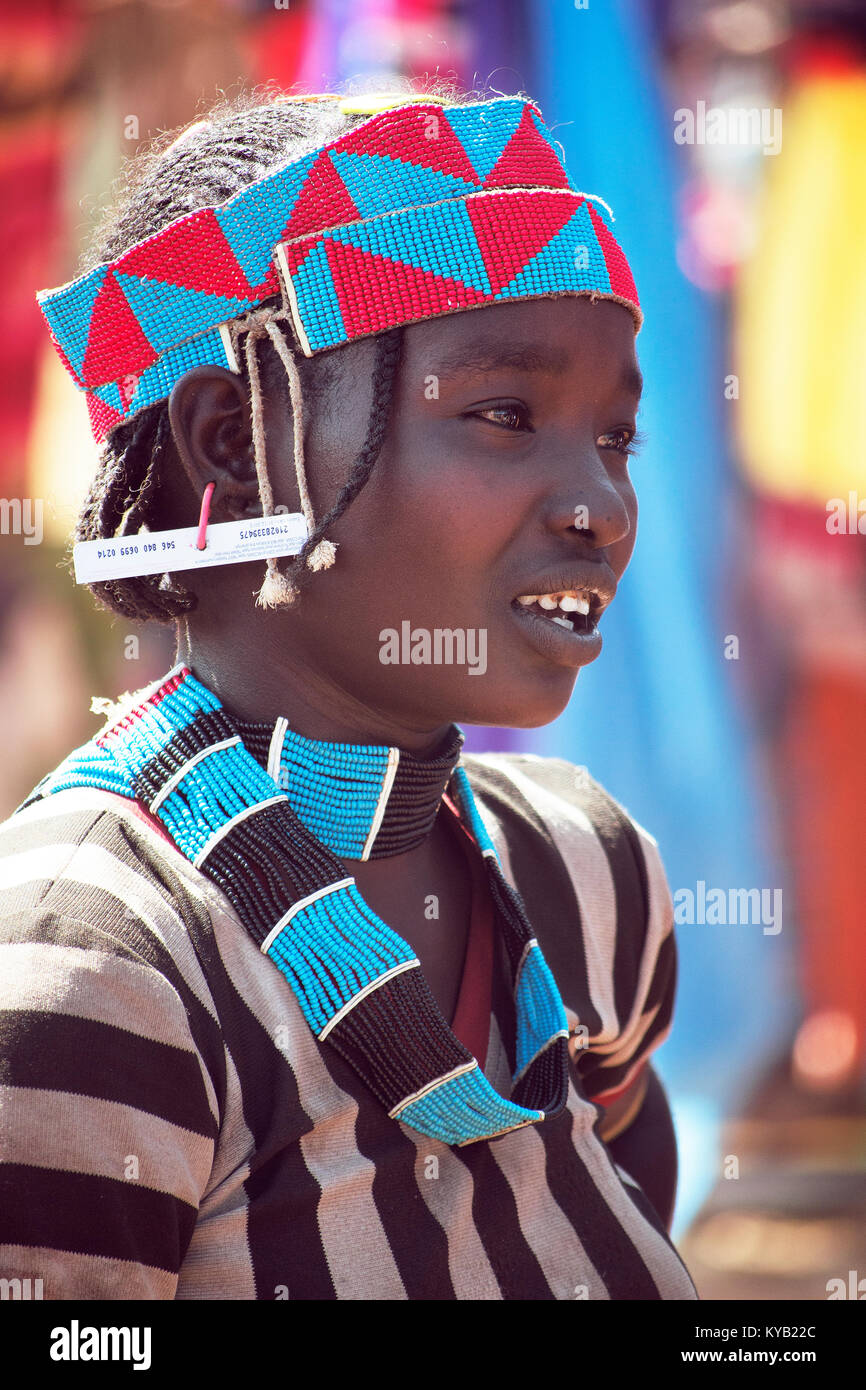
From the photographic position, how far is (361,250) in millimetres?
1566

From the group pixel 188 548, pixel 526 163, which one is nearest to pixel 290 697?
pixel 188 548

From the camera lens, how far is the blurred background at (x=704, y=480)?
392cm

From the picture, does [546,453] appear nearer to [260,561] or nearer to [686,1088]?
[260,561]

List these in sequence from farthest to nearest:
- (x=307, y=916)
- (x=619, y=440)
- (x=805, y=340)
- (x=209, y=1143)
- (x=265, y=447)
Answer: (x=805, y=340)
(x=619, y=440)
(x=265, y=447)
(x=307, y=916)
(x=209, y=1143)

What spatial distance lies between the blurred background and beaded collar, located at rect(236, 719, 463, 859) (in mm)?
2459

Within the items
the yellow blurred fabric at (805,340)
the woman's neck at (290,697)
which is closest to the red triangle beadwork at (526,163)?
the woman's neck at (290,697)

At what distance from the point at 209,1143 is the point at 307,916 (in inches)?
10.4

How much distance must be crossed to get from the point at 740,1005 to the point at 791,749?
78 cm

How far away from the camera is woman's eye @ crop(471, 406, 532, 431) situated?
60.8 inches

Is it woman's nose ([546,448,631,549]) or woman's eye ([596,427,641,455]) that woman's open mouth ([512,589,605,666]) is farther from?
woman's eye ([596,427,641,455])

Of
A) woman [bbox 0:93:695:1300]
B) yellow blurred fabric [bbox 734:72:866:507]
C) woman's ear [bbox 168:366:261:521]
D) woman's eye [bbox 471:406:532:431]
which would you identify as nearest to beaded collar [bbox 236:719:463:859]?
woman [bbox 0:93:695:1300]

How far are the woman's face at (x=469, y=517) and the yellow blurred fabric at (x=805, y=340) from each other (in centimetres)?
256

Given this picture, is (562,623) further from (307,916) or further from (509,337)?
(307,916)

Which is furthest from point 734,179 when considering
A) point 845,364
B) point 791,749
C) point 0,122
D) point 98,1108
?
point 98,1108
